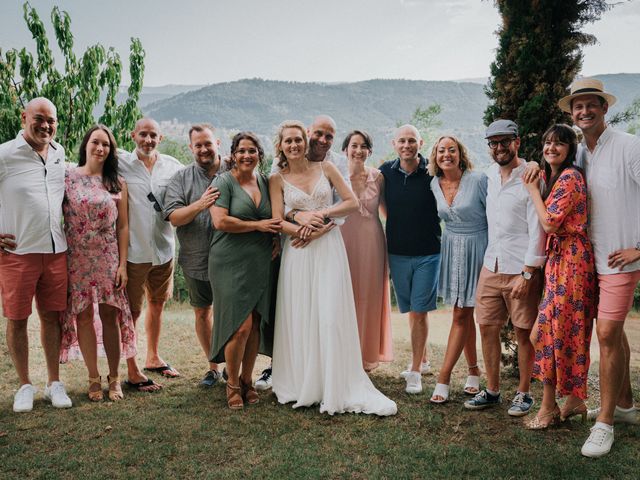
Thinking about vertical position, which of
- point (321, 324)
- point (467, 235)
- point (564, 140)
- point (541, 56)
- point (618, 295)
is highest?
point (541, 56)

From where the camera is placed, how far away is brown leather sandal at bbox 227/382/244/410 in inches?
184

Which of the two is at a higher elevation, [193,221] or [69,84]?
[69,84]

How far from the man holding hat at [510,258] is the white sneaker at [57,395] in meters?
3.21

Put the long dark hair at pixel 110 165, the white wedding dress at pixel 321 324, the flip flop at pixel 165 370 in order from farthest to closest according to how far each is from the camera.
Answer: the flip flop at pixel 165 370 → the long dark hair at pixel 110 165 → the white wedding dress at pixel 321 324

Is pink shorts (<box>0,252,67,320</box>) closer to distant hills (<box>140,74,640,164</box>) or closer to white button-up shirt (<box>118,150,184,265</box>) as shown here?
white button-up shirt (<box>118,150,184,265</box>)

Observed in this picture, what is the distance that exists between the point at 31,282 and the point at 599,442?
165 inches

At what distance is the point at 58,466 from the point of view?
370cm

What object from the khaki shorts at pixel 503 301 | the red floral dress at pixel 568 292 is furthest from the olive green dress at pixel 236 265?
the red floral dress at pixel 568 292

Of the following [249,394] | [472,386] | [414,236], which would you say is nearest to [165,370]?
[249,394]

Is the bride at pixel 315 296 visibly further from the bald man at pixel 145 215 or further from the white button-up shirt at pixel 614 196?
the white button-up shirt at pixel 614 196

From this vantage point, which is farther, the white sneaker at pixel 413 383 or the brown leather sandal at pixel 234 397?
the white sneaker at pixel 413 383

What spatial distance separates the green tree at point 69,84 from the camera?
9.21 m

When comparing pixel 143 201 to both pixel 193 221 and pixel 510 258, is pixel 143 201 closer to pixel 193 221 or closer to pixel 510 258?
pixel 193 221

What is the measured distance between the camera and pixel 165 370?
571 centimetres
